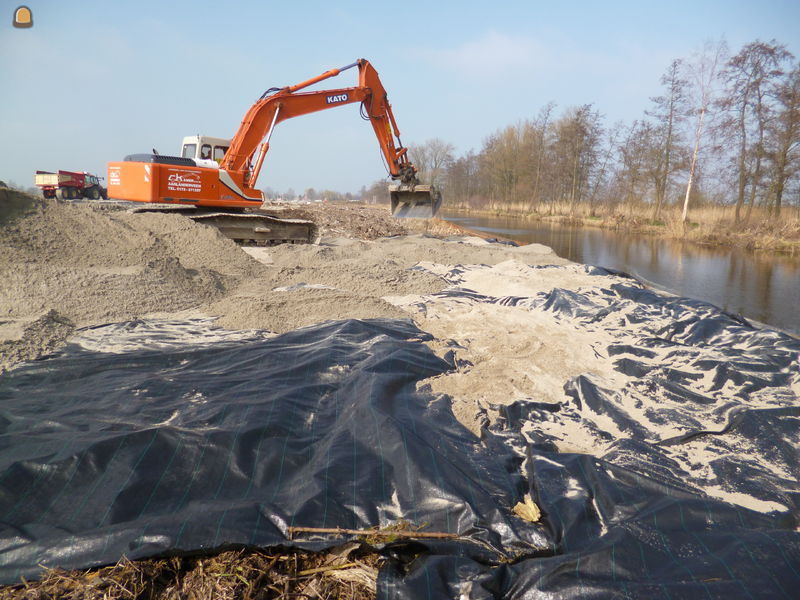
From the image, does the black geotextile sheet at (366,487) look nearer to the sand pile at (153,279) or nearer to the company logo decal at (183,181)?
the sand pile at (153,279)

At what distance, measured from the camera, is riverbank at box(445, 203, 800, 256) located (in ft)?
46.9

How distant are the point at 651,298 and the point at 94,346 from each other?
6.65 metres

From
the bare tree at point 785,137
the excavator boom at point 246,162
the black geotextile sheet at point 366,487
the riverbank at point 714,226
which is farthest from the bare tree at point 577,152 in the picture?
the black geotextile sheet at point 366,487

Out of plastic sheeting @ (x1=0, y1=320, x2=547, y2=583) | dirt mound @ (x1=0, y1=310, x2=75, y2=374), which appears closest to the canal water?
plastic sheeting @ (x1=0, y1=320, x2=547, y2=583)

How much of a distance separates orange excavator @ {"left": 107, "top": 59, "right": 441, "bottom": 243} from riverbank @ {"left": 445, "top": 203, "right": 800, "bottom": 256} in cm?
1206

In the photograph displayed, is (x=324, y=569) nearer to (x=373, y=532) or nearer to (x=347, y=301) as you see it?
(x=373, y=532)

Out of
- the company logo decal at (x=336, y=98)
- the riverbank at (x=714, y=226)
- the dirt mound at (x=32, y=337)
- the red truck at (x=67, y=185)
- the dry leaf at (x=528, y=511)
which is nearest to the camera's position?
the dry leaf at (x=528, y=511)

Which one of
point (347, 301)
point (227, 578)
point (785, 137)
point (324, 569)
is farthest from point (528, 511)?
point (785, 137)

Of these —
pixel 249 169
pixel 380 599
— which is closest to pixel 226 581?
pixel 380 599

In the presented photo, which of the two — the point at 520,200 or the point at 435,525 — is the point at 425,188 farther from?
the point at 520,200

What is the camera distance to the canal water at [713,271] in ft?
24.7

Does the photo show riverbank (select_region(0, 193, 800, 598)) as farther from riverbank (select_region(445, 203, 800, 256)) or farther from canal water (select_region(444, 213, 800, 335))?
riverbank (select_region(445, 203, 800, 256))

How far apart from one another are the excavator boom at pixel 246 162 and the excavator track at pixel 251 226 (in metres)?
0.32

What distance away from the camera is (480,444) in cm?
274
